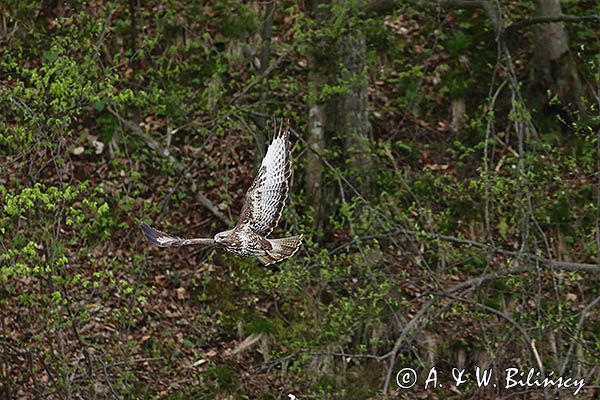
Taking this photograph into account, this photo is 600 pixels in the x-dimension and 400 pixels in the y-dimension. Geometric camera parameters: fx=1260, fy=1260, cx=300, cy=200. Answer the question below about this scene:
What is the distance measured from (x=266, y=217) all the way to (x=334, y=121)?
4951mm

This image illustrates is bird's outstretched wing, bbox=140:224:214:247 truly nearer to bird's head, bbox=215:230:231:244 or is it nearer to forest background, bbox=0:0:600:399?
bird's head, bbox=215:230:231:244

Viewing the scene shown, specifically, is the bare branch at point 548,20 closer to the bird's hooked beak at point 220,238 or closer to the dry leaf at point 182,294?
the dry leaf at point 182,294

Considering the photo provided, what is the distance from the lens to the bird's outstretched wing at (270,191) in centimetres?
705

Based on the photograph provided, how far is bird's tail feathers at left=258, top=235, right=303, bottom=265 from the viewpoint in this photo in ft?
22.7

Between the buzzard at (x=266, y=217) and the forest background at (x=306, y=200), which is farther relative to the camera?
the forest background at (x=306, y=200)

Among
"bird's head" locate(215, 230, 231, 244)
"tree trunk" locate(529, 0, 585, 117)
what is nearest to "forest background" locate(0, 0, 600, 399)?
"tree trunk" locate(529, 0, 585, 117)

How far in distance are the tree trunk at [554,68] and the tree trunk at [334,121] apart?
1.87 metres

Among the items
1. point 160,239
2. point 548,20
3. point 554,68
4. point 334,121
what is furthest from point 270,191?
point 554,68

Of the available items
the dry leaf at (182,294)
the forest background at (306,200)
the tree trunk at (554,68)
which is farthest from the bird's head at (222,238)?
the tree trunk at (554,68)

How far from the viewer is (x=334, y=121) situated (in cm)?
1192

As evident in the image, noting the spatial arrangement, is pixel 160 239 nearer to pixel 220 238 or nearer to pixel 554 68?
pixel 220 238

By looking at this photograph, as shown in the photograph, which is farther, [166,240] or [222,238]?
[222,238]

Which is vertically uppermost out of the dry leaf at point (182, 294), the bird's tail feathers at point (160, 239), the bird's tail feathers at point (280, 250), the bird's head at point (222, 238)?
the bird's tail feathers at point (160, 239)

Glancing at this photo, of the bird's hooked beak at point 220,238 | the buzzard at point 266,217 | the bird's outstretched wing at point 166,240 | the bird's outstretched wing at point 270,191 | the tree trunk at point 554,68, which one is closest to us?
the bird's outstretched wing at point 166,240
